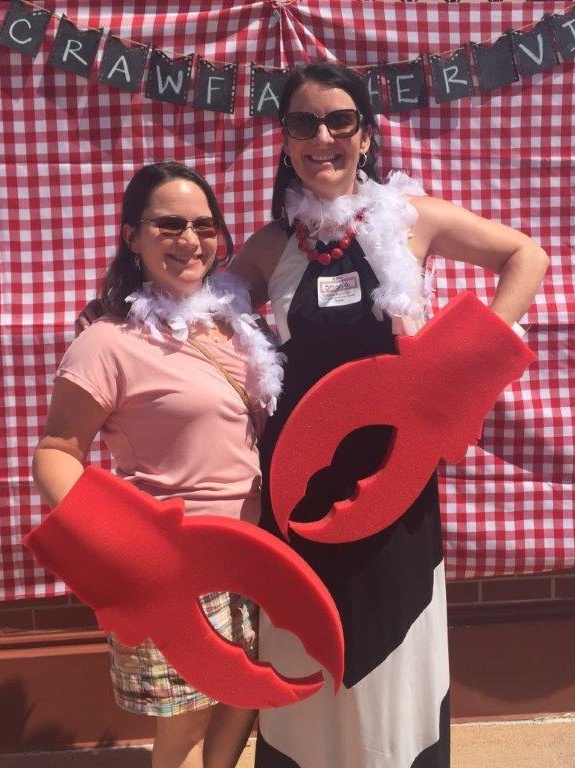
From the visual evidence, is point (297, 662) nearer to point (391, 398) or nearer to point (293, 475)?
point (293, 475)

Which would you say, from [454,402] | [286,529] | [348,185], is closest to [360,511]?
[286,529]

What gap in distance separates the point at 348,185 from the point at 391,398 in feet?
1.72

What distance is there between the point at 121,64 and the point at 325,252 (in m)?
1.06

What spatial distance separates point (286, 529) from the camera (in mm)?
→ 1921

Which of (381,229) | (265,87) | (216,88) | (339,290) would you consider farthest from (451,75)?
(339,290)

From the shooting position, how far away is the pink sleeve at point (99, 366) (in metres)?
1.84

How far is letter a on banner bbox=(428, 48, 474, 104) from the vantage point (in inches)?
106

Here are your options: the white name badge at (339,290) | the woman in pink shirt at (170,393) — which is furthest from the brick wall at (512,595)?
the white name badge at (339,290)

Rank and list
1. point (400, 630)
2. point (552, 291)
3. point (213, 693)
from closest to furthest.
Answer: point (213, 693) < point (400, 630) < point (552, 291)

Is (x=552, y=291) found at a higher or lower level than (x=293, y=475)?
higher

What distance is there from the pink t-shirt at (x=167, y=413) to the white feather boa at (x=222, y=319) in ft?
0.12

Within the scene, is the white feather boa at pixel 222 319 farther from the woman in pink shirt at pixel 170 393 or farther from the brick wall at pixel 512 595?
the brick wall at pixel 512 595

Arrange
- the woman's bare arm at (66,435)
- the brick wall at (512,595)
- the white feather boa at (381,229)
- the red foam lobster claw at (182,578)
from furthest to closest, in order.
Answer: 1. the brick wall at (512,595)
2. the white feather boa at (381,229)
3. the woman's bare arm at (66,435)
4. the red foam lobster claw at (182,578)

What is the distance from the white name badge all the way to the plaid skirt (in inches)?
27.3
